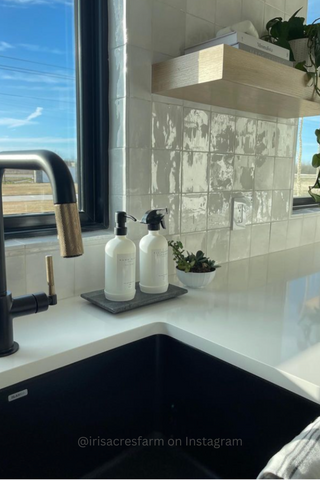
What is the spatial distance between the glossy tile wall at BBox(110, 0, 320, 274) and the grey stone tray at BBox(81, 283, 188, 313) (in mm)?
220

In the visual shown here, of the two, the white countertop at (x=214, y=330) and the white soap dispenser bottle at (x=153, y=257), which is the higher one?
the white soap dispenser bottle at (x=153, y=257)

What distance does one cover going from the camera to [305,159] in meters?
2.15

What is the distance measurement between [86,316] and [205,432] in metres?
0.37

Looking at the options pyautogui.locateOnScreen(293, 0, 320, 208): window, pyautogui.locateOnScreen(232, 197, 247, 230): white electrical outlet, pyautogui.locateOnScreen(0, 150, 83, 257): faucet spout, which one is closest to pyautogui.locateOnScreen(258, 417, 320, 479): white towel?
pyautogui.locateOnScreen(0, 150, 83, 257): faucet spout

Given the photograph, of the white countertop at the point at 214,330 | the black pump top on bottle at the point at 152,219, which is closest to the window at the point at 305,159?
the white countertop at the point at 214,330

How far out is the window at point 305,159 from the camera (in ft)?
6.77

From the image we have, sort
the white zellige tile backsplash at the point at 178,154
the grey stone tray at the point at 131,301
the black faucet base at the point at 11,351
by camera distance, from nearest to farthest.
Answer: the black faucet base at the point at 11,351
the grey stone tray at the point at 131,301
the white zellige tile backsplash at the point at 178,154

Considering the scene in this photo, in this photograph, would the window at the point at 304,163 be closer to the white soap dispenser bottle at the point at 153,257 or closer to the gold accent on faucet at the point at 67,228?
the white soap dispenser bottle at the point at 153,257

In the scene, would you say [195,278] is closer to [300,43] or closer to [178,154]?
[178,154]

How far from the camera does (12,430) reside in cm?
70

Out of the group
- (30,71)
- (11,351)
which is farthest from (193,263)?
(30,71)

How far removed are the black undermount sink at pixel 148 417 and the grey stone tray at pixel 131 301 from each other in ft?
0.35

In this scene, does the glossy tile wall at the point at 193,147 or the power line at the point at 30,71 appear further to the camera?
the glossy tile wall at the point at 193,147

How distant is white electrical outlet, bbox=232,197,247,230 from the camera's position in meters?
1.54
